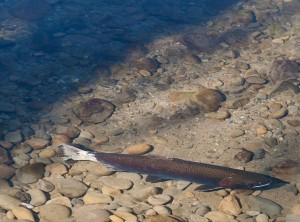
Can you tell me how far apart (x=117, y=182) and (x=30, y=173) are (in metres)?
0.87

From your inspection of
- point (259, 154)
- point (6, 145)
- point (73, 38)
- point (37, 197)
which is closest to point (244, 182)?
point (259, 154)

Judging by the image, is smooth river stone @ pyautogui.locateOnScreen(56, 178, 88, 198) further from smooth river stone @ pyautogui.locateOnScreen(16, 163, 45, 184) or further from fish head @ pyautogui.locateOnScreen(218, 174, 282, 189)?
fish head @ pyautogui.locateOnScreen(218, 174, 282, 189)

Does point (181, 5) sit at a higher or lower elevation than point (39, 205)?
higher

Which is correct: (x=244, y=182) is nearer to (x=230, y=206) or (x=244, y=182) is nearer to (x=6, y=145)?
(x=230, y=206)

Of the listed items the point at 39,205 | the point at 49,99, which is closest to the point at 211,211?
the point at 39,205

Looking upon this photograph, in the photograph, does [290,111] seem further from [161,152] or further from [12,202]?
[12,202]

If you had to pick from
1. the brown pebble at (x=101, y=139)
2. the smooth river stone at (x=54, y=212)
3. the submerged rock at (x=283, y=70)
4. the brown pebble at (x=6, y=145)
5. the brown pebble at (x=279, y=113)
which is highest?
the submerged rock at (x=283, y=70)

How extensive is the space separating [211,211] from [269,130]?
1.56 m

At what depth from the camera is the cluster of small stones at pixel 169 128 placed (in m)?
4.45

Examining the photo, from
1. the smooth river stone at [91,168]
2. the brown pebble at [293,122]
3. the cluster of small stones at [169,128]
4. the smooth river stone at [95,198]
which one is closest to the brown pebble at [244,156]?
the cluster of small stones at [169,128]

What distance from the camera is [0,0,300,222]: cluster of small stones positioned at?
445 cm

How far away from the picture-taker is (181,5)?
8.85 meters

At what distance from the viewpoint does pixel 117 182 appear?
4.75m

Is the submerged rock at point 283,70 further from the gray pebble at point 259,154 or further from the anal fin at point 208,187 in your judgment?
the anal fin at point 208,187
